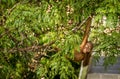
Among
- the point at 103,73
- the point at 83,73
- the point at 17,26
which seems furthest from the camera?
the point at 103,73

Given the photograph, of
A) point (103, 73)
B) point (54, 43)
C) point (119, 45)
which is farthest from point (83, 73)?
point (103, 73)

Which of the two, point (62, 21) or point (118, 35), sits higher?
point (62, 21)

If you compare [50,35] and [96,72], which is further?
[96,72]

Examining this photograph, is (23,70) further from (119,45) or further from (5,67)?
(119,45)

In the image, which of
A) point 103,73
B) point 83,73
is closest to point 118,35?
point 83,73

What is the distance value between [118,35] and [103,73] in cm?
418

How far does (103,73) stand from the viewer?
25.0 feet

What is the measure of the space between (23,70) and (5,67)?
1.81m

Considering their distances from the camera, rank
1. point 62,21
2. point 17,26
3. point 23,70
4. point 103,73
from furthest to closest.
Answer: point 103,73 → point 23,70 → point 62,21 → point 17,26

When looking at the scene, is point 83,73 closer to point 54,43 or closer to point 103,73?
point 54,43

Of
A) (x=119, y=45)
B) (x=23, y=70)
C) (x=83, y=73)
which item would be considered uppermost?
(x=119, y=45)

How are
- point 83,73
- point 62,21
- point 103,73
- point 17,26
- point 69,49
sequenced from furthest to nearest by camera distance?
point 103,73
point 83,73
point 62,21
point 17,26
point 69,49

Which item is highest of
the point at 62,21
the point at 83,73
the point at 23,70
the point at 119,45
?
the point at 62,21

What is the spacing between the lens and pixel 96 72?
7707 millimetres
